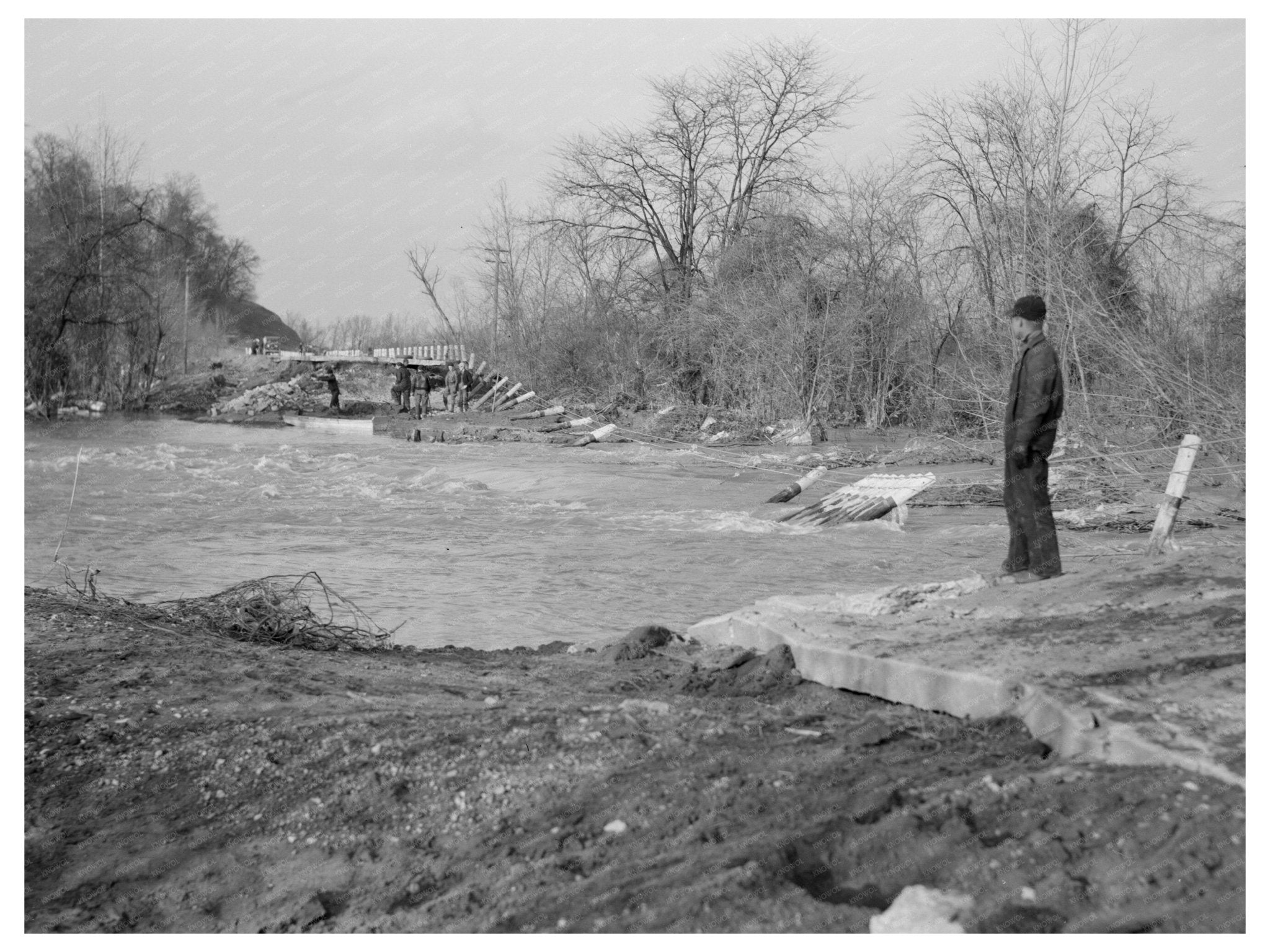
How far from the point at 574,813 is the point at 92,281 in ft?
120

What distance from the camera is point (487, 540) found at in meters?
11.5

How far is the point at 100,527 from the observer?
39.3ft

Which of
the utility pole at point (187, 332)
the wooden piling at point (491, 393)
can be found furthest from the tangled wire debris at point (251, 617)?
the utility pole at point (187, 332)

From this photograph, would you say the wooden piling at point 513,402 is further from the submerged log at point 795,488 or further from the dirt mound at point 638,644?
the dirt mound at point 638,644

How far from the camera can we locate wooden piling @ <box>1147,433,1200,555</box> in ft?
19.5

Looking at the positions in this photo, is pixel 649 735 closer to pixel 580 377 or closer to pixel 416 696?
pixel 416 696

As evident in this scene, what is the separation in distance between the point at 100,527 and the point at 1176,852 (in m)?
12.1

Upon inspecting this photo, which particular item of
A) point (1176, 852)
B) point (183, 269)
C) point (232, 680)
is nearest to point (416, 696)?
point (232, 680)

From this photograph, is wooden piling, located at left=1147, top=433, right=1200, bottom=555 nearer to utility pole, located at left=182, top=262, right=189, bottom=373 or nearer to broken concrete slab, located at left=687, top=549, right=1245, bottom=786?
broken concrete slab, located at left=687, top=549, right=1245, bottom=786

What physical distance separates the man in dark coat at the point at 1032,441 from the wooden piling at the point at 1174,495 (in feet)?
→ 2.24

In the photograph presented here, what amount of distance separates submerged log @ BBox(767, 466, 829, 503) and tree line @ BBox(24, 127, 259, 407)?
24806mm

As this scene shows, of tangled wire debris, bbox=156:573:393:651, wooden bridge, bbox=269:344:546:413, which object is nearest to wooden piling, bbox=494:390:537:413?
wooden bridge, bbox=269:344:546:413

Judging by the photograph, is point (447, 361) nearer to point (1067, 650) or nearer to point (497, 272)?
point (497, 272)

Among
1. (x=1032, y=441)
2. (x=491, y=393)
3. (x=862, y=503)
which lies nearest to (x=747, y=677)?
(x=1032, y=441)
